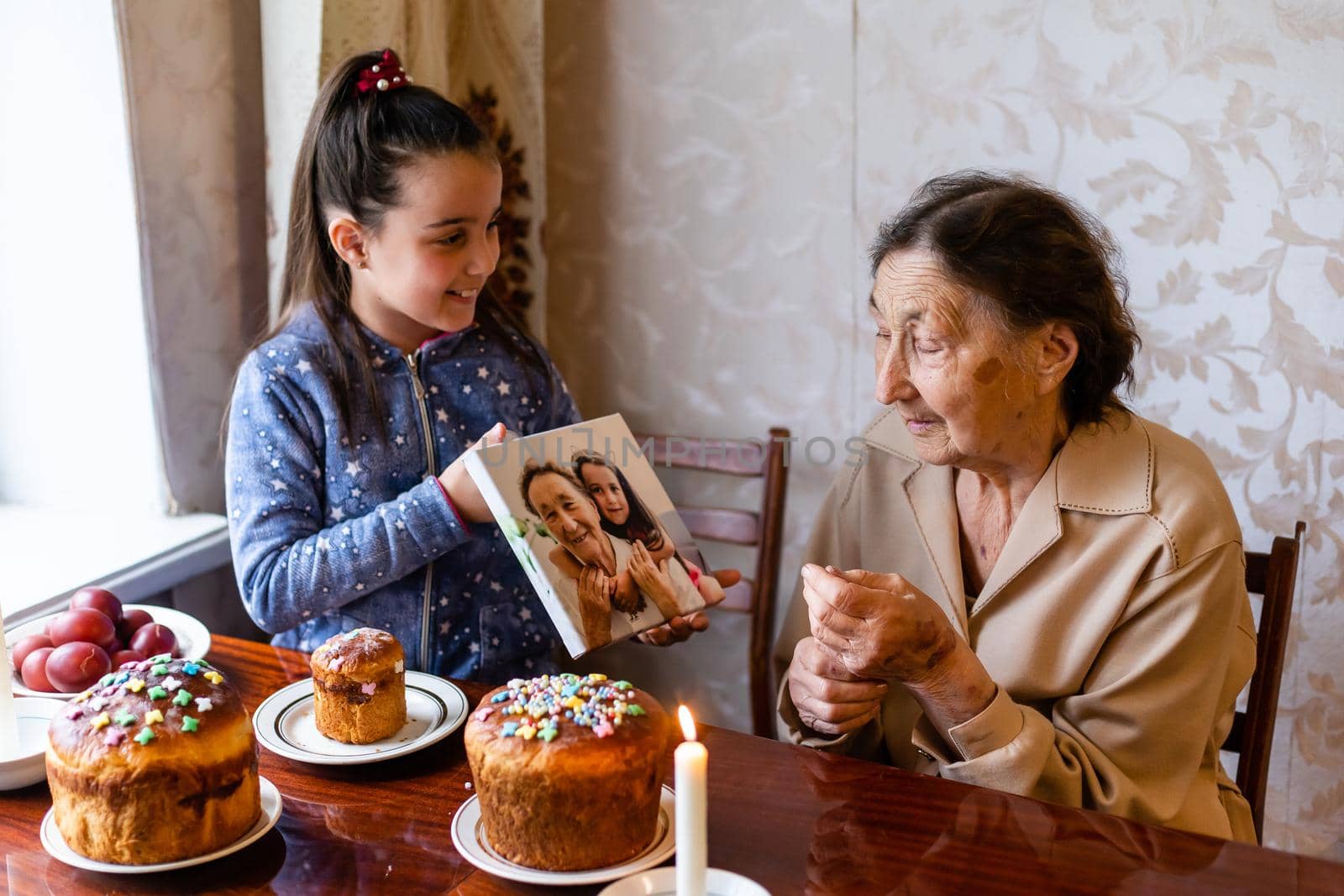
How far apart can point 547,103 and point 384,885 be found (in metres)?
2.09

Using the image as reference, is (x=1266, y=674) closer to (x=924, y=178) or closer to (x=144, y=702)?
(x=924, y=178)

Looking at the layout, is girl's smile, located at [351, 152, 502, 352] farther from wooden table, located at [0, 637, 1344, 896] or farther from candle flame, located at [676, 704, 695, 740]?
candle flame, located at [676, 704, 695, 740]

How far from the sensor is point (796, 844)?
119 centimetres

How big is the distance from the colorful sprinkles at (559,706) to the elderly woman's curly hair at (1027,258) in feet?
2.37

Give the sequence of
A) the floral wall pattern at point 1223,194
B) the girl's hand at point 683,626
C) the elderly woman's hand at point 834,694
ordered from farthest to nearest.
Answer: the floral wall pattern at point 1223,194
the girl's hand at point 683,626
the elderly woman's hand at point 834,694

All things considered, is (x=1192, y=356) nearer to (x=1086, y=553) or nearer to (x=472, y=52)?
(x=1086, y=553)

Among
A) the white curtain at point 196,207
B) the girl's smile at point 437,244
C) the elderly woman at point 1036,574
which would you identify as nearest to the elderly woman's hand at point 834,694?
the elderly woman at point 1036,574

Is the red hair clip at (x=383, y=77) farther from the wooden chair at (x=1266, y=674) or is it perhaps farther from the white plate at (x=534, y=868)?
the wooden chair at (x=1266, y=674)

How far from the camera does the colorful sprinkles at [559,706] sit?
116cm

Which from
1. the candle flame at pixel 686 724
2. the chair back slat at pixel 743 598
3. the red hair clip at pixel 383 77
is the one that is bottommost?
the chair back slat at pixel 743 598

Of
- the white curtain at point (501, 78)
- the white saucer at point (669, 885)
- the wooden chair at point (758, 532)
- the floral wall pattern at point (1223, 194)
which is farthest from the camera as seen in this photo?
the wooden chair at point (758, 532)

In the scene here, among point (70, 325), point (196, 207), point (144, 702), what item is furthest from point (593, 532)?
point (70, 325)

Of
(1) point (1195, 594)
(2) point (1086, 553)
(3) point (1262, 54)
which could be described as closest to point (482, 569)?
(2) point (1086, 553)

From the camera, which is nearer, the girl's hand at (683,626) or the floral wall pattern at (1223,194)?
the girl's hand at (683,626)
